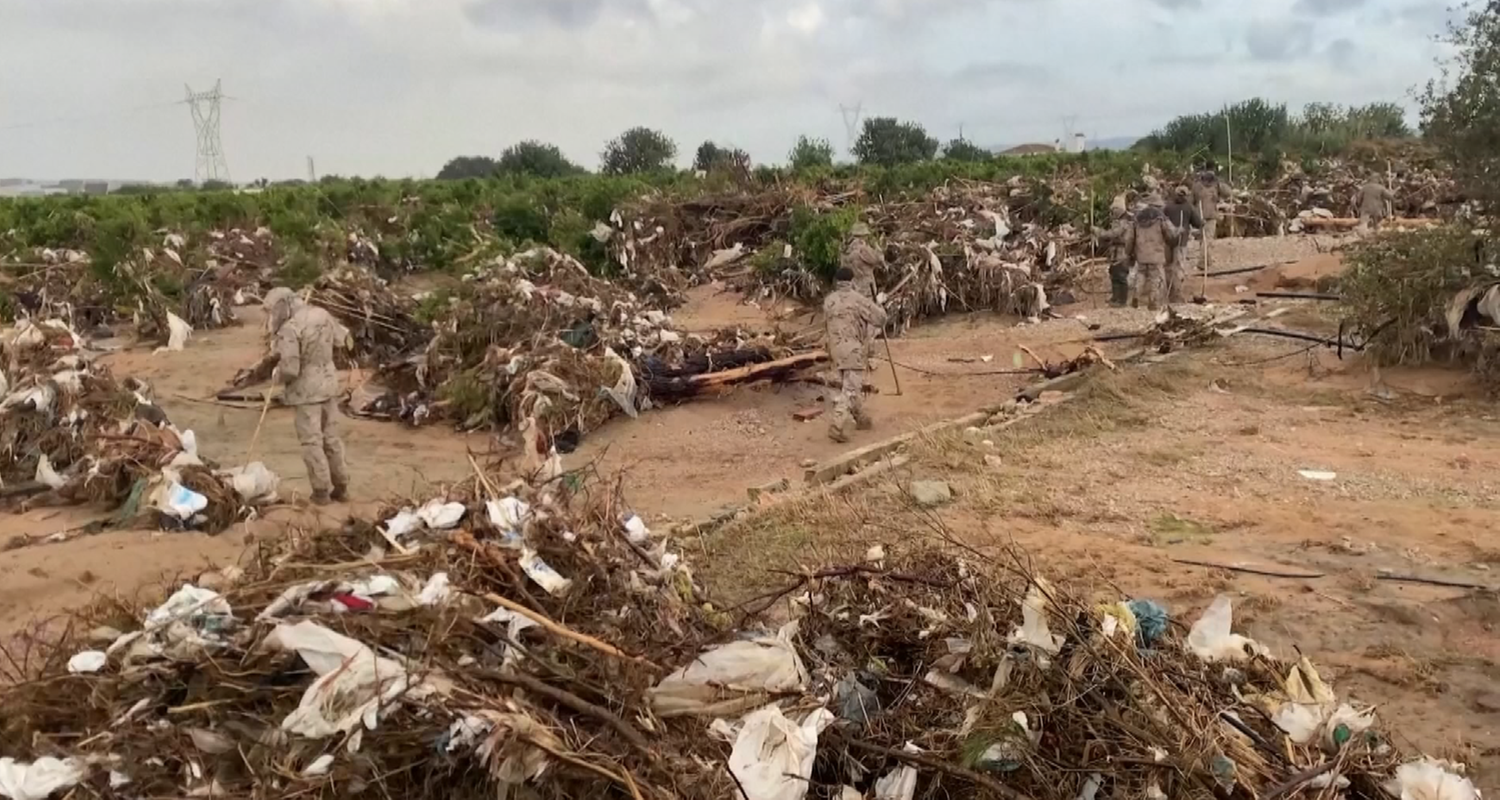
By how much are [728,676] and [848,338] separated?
19.1 feet

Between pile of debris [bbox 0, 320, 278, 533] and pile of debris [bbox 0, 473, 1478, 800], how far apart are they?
3.77 m

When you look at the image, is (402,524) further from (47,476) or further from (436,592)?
(47,476)

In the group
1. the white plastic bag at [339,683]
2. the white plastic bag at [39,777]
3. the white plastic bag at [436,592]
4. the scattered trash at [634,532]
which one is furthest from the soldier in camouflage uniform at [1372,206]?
the white plastic bag at [39,777]

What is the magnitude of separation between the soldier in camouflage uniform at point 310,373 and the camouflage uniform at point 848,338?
150 inches

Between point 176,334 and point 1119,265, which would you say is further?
point 176,334

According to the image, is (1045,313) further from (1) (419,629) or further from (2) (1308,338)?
(1) (419,629)

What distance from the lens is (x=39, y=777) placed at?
129 inches

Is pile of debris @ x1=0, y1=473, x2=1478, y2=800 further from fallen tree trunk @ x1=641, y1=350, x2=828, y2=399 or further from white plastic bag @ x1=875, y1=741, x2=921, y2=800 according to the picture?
fallen tree trunk @ x1=641, y1=350, x2=828, y2=399

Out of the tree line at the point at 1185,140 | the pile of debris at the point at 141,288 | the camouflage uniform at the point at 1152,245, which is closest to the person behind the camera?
the camouflage uniform at the point at 1152,245

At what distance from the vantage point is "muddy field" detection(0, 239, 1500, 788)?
5.10 metres

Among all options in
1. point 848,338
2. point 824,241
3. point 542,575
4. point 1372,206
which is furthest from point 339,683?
point 1372,206

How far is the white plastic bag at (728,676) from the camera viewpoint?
3584 mm

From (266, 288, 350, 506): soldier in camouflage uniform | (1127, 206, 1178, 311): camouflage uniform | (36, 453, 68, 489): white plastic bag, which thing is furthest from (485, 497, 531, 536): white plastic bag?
(1127, 206, 1178, 311): camouflage uniform

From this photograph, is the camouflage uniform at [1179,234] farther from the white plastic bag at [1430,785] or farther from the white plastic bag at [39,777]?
the white plastic bag at [39,777]
